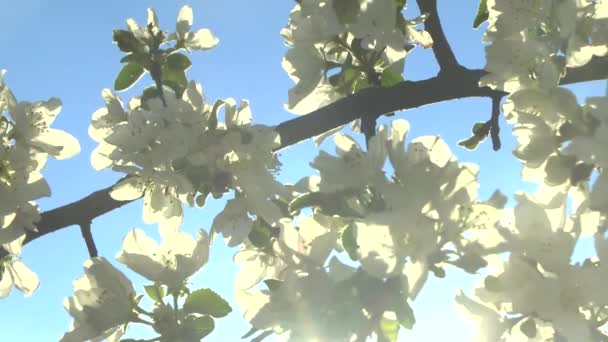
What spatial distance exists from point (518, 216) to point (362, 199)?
1.44ft

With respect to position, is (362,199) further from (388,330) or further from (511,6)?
(511,6)

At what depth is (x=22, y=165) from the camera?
2658 millimetres

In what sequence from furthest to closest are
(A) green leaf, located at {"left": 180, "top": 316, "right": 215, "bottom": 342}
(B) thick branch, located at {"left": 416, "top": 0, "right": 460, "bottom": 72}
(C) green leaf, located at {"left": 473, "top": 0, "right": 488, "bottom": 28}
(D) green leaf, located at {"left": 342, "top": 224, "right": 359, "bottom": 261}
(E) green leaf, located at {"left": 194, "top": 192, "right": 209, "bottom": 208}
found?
(C) green leaf, located at {"left": 473, "top": 0, "right": 488, "bottom": 28} < (B) thick branch, located at {"left": 416, "top": 0, "right": 460, "bottom": 72} < (E) green leaf, located at {"left": 194, "top": 192, "right": 209, "bottom": 208} < (A) green leaf, located at {"left": 180, "top": 316, "right": 215, "bottom": 342} < (D) green leaf, located at {"left": 342, "top": 224, "right": 359, "bottom": 261}

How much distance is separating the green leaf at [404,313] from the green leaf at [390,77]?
119cm

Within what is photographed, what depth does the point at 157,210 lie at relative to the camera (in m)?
2.63

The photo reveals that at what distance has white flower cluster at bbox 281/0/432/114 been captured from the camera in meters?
2.57

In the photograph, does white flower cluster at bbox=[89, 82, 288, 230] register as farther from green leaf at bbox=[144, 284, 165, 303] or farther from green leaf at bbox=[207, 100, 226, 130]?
green leaf at bbox=[144, 284, 165, 303]

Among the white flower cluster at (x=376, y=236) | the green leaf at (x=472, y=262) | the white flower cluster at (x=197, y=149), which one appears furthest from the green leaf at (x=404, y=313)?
the white flower cluster at (x=197, y=149)

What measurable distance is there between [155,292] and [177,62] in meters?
1.01

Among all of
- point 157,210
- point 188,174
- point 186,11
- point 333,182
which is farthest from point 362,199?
point 186,11

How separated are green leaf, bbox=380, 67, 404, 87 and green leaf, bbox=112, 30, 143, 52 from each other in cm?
98

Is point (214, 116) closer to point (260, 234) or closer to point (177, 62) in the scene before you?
point (260, 234)

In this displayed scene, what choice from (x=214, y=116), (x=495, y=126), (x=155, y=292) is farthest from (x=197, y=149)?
(x=495, y=126)

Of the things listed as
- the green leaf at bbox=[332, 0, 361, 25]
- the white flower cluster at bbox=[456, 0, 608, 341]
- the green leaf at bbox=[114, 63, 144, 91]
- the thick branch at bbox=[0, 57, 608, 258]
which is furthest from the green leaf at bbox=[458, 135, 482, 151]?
the green leaf at bbox=[114, 63, 144, 91]
